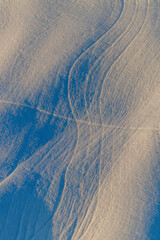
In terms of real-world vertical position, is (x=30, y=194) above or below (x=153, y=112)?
below

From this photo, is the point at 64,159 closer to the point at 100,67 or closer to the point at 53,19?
the point at 100,67

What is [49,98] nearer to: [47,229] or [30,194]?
[30,194]

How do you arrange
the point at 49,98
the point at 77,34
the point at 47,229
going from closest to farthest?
1. the point at 47,229
2. the point at 49,98
3. the point at 77,34

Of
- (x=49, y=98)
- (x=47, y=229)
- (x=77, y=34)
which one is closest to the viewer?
(x=47, y=229)

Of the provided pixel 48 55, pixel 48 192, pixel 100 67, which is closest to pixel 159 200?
pixel 48 192

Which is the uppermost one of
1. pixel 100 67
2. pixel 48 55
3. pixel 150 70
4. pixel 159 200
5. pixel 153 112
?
pixel 48 55

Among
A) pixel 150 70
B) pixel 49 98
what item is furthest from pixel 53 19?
pixel 150 70

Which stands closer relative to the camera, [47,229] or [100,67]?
[47,229]
